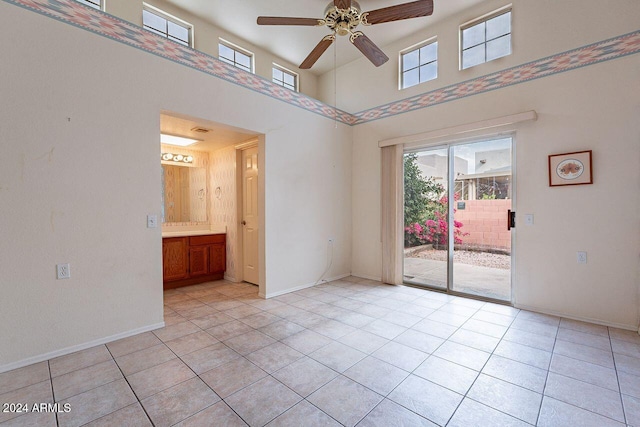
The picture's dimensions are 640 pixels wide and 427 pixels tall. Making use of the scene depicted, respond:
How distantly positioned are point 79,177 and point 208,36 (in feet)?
10.2

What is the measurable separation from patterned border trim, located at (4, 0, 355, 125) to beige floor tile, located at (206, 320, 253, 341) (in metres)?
2.80

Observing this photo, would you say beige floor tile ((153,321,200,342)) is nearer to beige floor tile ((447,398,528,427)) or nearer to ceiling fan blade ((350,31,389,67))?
beige floor tile ((447,398,528,427))

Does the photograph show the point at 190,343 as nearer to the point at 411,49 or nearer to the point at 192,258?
the point at 192,258

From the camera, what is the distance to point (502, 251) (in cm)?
366

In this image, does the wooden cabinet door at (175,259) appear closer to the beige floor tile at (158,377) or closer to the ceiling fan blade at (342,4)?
the beige floor tile at (158,377)

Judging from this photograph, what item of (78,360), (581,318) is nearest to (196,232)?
(78,360)

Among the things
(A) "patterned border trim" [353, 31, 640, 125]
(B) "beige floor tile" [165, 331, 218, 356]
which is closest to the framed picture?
(A) "patterned border trim" [353, 31, 640, 125]

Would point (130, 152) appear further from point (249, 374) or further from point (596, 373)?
point (596, 373)

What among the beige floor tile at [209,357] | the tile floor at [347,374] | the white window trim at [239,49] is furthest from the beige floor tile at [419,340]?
the white window trim at [239,49]

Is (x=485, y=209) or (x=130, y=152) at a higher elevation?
(x=130, y=152)

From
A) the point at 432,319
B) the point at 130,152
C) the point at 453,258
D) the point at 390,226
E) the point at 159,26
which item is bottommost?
the point at 432,319

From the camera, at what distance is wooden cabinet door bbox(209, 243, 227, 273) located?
15.5 ft

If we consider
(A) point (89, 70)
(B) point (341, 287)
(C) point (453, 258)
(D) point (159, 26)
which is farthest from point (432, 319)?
(D) point (159, 26)

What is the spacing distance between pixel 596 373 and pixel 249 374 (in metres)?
2.54
